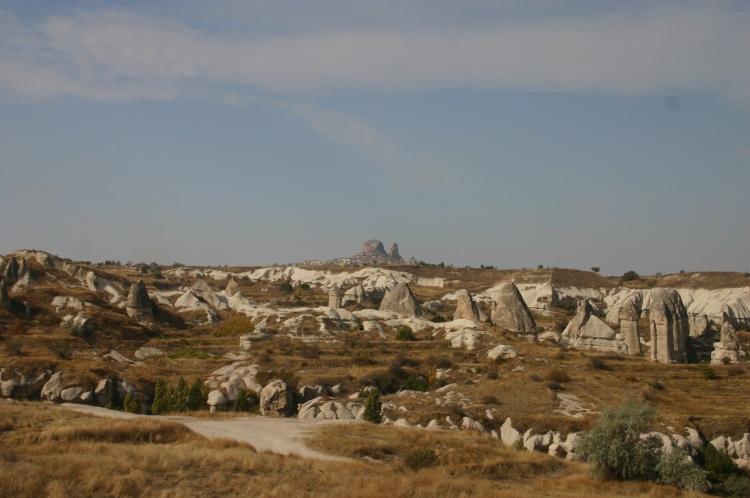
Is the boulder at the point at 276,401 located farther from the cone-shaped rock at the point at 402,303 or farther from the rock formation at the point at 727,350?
the rock formation at the point at 727,350

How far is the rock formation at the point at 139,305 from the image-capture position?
4891 cm

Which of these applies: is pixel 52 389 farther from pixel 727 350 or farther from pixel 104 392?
pixel 727 350

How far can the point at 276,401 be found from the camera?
3078 centimetres

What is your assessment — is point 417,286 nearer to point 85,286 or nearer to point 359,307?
point 359,307

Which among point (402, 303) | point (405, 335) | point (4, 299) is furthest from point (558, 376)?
point (4, 299)

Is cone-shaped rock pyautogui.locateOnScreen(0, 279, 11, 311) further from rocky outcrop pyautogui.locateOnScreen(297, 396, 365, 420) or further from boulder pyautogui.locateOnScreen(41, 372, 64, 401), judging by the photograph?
rocky outcrop pyautogui.locateOnScreen(297, 396, 365, 420)

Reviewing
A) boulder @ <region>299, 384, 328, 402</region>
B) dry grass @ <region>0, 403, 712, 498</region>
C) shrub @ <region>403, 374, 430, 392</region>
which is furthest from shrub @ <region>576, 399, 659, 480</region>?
boulder @ <region>299, 384, 328, 402</region>

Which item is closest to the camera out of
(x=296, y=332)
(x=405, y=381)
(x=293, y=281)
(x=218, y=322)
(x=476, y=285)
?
(x=405, y=381)

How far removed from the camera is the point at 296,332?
45750mm

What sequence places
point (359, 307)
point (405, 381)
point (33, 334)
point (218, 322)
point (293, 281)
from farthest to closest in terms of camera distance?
1. point (293, 281)
2. point (359, 307)
3. point (218, 322)
4. point (33, 334)
5. point (405, 381)

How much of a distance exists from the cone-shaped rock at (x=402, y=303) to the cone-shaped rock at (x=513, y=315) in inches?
269

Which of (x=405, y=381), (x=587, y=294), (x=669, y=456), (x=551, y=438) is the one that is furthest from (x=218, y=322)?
(x=587, y=294)

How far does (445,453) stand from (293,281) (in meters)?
82.4

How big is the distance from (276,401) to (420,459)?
13.6 metres
